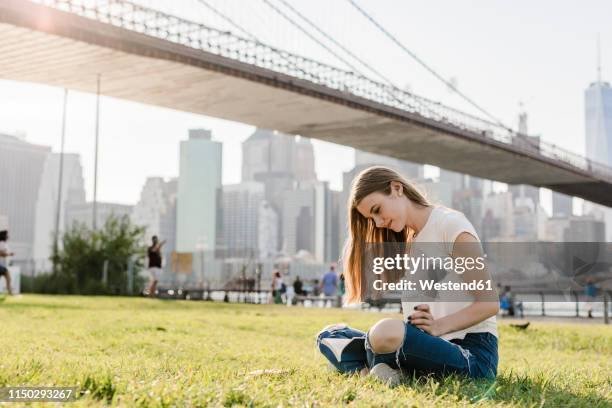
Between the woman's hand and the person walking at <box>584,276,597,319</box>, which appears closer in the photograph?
the woman's hand

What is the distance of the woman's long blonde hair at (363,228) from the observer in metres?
3.02

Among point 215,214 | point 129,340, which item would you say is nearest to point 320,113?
point 129,340

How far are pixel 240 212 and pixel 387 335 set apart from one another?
172 meters

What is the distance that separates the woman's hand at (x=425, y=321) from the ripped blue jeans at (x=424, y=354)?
2cm

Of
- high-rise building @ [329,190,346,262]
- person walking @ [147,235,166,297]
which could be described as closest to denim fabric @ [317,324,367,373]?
person walking @ [147,235,166,297]

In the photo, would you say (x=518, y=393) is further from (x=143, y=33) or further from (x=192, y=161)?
(x=192, y=161)

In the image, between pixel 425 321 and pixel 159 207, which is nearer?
pixel 425 321

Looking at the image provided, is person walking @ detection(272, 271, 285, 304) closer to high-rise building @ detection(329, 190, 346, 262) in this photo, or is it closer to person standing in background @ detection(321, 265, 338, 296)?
person standing in background @ detection(321, 265, 338, 296)

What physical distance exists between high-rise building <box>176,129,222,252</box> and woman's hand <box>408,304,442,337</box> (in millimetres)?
153302

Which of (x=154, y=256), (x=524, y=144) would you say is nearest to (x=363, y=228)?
(x=154, y=256)

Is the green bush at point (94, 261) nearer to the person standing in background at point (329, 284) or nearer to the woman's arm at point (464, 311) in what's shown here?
the person standing in background at point (329, 284)

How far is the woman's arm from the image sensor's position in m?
2.89

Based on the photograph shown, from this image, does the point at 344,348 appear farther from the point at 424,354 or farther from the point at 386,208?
the point at 386,208

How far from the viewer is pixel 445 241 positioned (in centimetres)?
297
